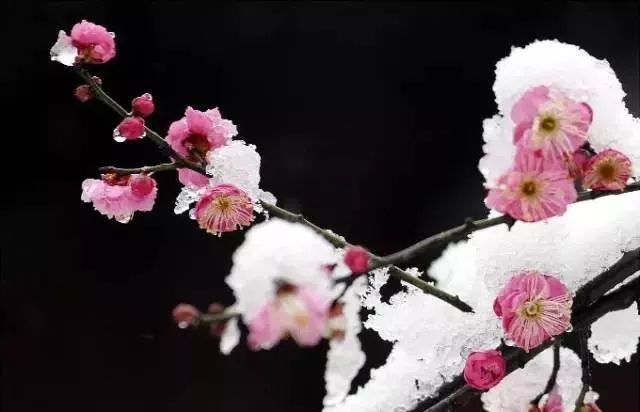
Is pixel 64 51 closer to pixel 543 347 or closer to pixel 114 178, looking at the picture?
pixel 114 178

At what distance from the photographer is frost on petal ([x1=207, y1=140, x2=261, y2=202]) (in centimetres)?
30

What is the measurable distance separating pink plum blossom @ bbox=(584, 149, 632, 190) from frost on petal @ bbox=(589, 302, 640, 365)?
10cm

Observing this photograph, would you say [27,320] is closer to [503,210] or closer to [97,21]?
[97,21]

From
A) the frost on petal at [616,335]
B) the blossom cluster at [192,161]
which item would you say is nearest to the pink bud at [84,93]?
the blossom cluster at [192,161]

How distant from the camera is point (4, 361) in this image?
99cm

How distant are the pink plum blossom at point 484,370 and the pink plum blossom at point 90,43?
21cm

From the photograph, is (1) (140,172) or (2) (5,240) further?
(2) (5,240)

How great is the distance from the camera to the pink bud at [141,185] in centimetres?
32

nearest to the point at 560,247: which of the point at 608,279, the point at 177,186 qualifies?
the point at 608,279

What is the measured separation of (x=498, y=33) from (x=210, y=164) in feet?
2.73

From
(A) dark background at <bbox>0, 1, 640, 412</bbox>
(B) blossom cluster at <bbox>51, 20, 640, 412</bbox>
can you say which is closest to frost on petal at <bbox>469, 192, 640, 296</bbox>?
(B) blossom cluster at <bbox>51, 20, 640, 412</bbox>

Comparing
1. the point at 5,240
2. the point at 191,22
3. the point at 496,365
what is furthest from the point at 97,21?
the point at 496,365

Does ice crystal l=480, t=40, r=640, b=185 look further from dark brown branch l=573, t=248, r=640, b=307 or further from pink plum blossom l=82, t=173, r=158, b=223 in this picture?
pink plum blossom l=82, t=173, r=158, b=223

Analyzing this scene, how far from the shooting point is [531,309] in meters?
0.27
